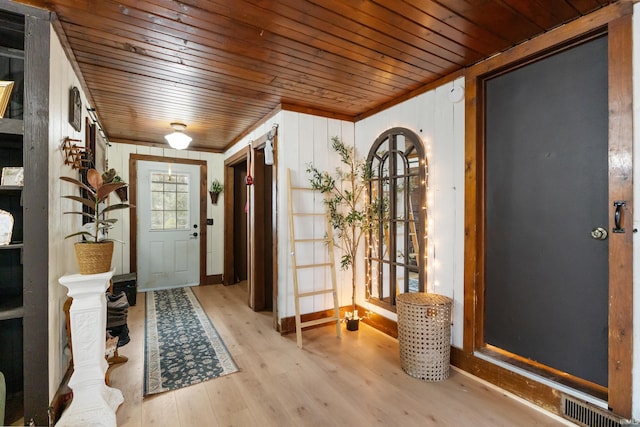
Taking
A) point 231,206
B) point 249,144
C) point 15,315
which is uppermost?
point 249,144

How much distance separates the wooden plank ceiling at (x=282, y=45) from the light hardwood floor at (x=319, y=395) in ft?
7.92

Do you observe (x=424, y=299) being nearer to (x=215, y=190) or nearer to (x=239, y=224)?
(x=239, y=224)

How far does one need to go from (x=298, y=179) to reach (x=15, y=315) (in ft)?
7.87

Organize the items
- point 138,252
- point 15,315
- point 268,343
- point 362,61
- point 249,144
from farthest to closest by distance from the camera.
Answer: point 138,252 < point 249,144 < point 268,343 < point 362,61 < point 15,315

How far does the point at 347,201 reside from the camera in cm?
352

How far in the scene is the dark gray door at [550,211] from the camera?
1816mm

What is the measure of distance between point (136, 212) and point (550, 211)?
5.23 metres

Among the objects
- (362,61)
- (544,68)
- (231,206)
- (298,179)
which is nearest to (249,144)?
(298,179)

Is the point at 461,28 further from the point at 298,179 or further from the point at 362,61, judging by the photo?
the point at 298,179

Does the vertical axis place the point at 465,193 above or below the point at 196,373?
above

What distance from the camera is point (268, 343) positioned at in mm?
2998

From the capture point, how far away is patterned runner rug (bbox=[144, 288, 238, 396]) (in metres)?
2.35

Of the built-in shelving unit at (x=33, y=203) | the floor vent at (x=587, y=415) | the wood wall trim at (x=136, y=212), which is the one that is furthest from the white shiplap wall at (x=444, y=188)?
the wood wall trim at (x=136, y=212)

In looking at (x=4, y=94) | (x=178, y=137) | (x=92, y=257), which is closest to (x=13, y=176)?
(x=4, y=94)
